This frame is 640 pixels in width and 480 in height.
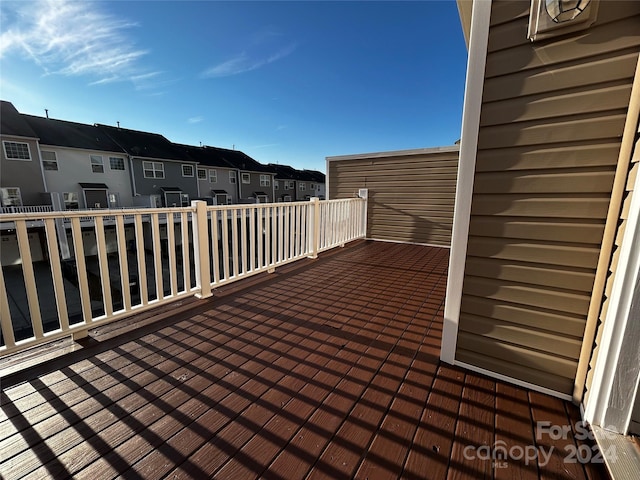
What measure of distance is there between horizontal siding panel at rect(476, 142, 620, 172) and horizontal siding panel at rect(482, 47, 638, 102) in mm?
282

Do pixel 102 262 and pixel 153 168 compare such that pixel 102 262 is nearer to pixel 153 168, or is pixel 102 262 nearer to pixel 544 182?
pixel 544 182

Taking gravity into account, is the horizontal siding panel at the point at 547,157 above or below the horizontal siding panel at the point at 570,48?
below

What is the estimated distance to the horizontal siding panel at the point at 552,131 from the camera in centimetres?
119

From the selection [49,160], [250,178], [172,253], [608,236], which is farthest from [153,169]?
[608,236]

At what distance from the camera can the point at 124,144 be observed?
56.3 feet

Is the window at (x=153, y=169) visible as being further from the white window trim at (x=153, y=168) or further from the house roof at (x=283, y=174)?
the house roof at (x=283, y=174)

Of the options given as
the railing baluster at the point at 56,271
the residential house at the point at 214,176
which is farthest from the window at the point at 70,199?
the railing baluster at the point at 56,271

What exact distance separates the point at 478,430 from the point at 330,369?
0.82 m

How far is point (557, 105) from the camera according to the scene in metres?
1.28

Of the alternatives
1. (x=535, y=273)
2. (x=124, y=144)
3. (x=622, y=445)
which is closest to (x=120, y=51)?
(x=535, y=273)

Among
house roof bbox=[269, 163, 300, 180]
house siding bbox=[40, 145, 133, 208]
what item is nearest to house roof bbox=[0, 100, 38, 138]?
Result: house siding bbox=[40, 145, 133, 208]

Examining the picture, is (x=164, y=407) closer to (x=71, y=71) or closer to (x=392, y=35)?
(x=392, y=35)

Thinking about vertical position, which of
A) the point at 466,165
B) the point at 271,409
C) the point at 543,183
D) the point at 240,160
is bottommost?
the point at 271,409

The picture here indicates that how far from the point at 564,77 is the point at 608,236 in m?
0.80
